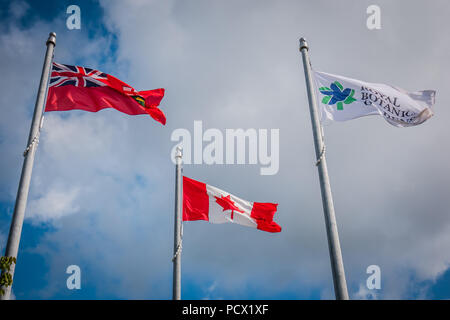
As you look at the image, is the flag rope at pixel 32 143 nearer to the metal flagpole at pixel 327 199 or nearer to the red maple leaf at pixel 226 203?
the red maple leaf at pixel 226 203

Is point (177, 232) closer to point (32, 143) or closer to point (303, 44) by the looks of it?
point (32, 143)

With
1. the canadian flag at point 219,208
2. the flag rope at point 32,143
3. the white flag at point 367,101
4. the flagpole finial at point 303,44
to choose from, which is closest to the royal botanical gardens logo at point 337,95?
the white flag at point 367,101

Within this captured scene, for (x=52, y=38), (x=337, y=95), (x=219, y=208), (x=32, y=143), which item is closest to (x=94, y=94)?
(x=52, y=38)

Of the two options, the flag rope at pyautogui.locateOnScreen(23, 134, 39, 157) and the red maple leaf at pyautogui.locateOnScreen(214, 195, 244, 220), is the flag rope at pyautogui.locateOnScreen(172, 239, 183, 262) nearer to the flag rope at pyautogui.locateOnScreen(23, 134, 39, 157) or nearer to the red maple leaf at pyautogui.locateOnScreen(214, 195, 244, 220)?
the red maple leaf at pyautogui.locateOnScreen(214, 195, 244, 220)

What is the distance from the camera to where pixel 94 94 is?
16.3m

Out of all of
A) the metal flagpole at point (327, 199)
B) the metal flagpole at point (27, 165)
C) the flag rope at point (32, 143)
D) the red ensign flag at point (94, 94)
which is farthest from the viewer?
the red ensign flag at point (94, 94)

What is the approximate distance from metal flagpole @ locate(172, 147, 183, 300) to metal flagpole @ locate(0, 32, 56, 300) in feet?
19.7

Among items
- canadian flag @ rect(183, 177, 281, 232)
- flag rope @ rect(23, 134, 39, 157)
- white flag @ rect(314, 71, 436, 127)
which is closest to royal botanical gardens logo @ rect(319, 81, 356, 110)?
white flag @ rect(314, 71, 436, 127)

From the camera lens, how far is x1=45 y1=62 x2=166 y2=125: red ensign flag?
1546 cm

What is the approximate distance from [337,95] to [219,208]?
26.6 ft

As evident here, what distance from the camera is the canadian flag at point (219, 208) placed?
60.7 ft
